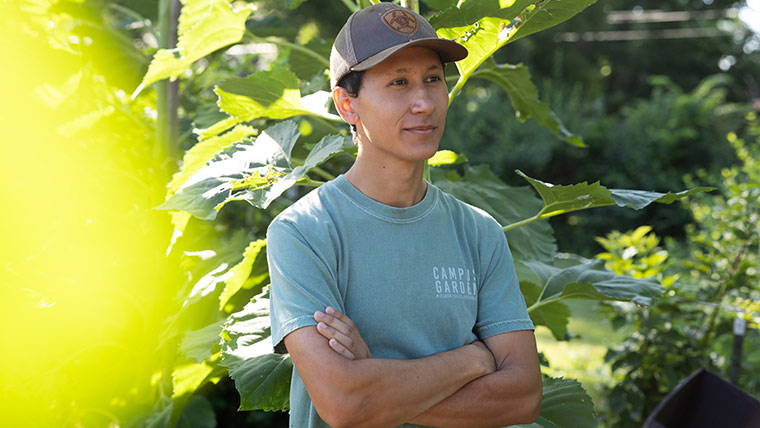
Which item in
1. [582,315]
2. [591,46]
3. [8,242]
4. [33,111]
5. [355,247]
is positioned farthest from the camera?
[591,46]

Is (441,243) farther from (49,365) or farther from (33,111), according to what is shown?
(33,111)

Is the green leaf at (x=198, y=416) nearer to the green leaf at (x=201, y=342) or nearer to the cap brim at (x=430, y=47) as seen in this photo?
the green leaf at (x=201, y=342)

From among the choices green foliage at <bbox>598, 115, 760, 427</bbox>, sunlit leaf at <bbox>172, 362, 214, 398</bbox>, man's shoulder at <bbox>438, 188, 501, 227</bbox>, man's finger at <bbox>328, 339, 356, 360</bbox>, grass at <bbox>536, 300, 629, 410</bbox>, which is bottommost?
grass at <bbox>536, 300, 629, 410</bbox>

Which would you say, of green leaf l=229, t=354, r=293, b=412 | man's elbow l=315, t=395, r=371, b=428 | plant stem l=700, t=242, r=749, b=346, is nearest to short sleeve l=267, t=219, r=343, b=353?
man's elbow l=315, t=395, r=371, b=428

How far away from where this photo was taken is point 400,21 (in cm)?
137

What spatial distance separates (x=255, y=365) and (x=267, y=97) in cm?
73

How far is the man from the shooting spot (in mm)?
1228

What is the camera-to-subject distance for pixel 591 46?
18.2 meters

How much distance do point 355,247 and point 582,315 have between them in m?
5.98

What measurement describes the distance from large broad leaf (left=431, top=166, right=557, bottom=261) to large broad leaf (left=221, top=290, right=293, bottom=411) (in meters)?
0.72

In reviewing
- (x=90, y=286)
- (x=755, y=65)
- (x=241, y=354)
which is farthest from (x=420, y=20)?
(x=755, y=65)

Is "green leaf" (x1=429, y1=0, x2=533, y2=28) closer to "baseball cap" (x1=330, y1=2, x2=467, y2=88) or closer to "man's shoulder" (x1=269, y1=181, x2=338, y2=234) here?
"baseball cap" (x1=330, y1=2, x2=467, y2=88)

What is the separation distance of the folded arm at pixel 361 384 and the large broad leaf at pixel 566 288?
0.67 metres

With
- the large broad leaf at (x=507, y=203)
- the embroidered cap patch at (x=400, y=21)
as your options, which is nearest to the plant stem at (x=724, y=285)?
the large broad leaf at (x=507, y=203)
